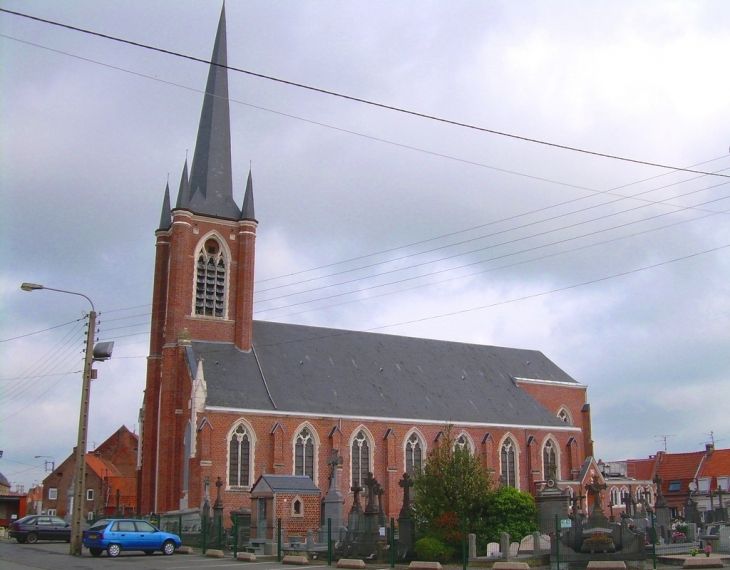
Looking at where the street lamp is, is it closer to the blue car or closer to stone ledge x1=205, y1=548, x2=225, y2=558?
the blue car

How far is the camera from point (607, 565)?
20.9m

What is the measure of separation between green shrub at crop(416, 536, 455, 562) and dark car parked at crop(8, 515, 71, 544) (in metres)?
19.1

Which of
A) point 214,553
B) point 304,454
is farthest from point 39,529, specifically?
point 304,454

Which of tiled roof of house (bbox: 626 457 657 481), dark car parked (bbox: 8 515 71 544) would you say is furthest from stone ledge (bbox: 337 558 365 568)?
tiled roof of house (bbox: 626 457 657 481)

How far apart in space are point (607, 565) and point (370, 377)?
2826 centimetres

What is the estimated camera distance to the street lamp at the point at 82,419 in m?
28.1

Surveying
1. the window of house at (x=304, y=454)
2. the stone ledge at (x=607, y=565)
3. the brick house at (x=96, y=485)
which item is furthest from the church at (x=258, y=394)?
the brick house at (x=96, y=485)

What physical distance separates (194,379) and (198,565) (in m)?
16.9

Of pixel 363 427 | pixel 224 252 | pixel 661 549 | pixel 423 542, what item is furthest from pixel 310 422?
pixel 661 549

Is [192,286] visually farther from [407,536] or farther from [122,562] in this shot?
[407,536]

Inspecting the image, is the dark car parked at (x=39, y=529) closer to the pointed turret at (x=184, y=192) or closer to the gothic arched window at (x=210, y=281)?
the gothic arched window at (x=210, y=281)

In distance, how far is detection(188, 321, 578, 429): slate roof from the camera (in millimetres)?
43312

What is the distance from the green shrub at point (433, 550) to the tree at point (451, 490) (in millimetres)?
1090

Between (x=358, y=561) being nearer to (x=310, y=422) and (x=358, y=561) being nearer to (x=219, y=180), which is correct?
(x=310, y=422)
